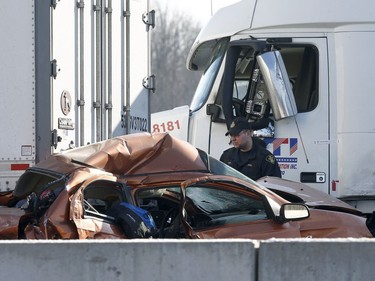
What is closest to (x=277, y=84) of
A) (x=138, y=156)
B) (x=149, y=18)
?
(x=149, y=18)

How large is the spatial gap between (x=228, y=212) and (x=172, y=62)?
210 ft

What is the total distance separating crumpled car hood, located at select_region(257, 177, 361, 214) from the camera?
328 inches

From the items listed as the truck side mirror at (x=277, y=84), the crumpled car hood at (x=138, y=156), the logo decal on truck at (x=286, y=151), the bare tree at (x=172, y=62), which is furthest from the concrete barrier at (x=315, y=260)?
the bare tree at (x=172, y=62)

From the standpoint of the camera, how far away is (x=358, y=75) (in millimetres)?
10492

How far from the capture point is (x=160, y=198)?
770 cm

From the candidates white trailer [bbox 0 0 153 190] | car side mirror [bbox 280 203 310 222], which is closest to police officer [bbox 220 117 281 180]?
white trailer [bbox 0 0 153 190]

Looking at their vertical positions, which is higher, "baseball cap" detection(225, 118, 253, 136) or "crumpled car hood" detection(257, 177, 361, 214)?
"baseball cap" detection(225, 118, 253, 136)

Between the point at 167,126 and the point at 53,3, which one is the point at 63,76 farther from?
the point at 167,126

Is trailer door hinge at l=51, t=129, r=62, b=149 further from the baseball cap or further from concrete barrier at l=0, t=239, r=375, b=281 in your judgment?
concrete barrier at l=0, t=239, r=375, b=281

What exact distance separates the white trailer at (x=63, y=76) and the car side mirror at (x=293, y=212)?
2.77 m

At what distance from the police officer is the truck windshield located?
101 centimetres

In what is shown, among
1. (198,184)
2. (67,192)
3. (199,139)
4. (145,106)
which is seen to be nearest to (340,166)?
(199,139)

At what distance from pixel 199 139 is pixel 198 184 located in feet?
11.9

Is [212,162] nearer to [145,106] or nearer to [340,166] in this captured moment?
[340,166]
